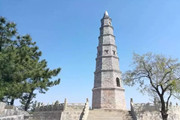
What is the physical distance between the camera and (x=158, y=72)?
48.9 feet

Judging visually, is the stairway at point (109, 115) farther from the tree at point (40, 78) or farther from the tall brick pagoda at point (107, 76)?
the tree at point (40, 78)

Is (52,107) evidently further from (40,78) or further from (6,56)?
(6,56)

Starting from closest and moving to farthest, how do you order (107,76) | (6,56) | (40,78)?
1. (6,56)
2. (40,78)
3. (107,76)

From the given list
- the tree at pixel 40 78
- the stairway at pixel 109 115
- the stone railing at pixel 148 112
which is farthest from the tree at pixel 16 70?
the stone railing at pixel 148 112

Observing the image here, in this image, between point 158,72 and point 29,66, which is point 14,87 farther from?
point 158,72

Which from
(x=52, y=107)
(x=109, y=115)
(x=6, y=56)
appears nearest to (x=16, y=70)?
(x=6, y=56)

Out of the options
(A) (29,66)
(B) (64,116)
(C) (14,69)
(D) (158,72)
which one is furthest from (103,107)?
(C) (14,69)

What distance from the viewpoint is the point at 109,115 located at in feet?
58.8

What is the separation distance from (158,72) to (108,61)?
9654 millimetres

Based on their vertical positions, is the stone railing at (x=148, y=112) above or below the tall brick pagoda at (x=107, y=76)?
below

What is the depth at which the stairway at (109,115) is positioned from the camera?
1714cm

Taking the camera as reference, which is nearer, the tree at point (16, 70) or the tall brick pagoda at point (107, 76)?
the tree at point (16, 70)

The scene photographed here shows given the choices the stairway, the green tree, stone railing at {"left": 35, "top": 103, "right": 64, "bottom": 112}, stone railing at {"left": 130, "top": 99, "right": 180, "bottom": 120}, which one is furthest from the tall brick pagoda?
the green tree

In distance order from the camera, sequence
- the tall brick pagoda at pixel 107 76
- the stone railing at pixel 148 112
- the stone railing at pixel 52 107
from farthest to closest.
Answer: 1. the tall brick pagoda at pixel 107 76
2. the stone railing at pixel 52 107
3. the stone railing at pixel 148 112
